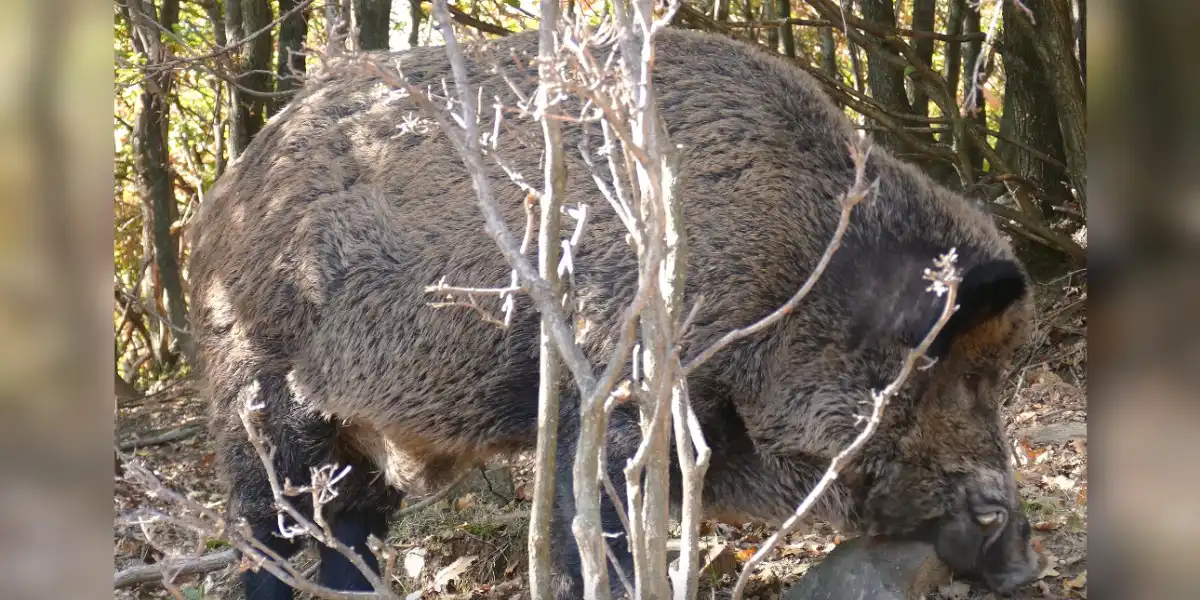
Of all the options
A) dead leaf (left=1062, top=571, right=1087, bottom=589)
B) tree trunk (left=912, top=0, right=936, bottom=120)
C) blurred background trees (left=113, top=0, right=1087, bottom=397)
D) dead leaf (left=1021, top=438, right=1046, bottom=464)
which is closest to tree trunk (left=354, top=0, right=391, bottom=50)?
blurred background trees (left=113, top=0, right=1087, bottom=397)

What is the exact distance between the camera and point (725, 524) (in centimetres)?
545

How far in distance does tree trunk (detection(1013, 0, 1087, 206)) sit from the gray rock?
2581 millimetres

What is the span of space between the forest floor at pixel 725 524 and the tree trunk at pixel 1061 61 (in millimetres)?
1004

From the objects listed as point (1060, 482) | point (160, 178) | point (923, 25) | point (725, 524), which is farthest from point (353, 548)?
point (923, 25)

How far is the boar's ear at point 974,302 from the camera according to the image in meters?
3.48

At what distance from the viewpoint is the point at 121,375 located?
9.12 meters

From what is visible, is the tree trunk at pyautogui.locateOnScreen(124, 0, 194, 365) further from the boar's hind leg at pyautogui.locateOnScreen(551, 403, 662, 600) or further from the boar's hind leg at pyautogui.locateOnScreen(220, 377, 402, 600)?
the boar's hind leg at pyautogui.locateOnScreen(551, 403, 662, 600)

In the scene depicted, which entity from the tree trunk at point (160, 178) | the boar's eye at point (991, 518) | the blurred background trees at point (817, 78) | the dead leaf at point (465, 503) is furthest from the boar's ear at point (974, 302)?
the tree trunk at point (160, 178)

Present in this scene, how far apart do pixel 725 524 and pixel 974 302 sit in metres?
2.28

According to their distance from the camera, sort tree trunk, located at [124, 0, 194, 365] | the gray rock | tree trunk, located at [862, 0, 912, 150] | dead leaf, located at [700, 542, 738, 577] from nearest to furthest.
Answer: the gray rock < dead leaf, located at [700, 542, 738, 577] < tree trunk, located at [862, 0, 912, 150] < tree trunk, located at [124, 0, 194, 365]

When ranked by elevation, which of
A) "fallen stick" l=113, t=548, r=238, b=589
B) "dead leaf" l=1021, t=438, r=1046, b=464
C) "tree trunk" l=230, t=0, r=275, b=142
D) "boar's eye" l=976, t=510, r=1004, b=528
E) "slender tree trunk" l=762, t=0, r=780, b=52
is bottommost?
"fallen stick" l=113, t=548, r=238, b=589

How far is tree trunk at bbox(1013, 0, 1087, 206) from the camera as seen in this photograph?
18.5 feet
